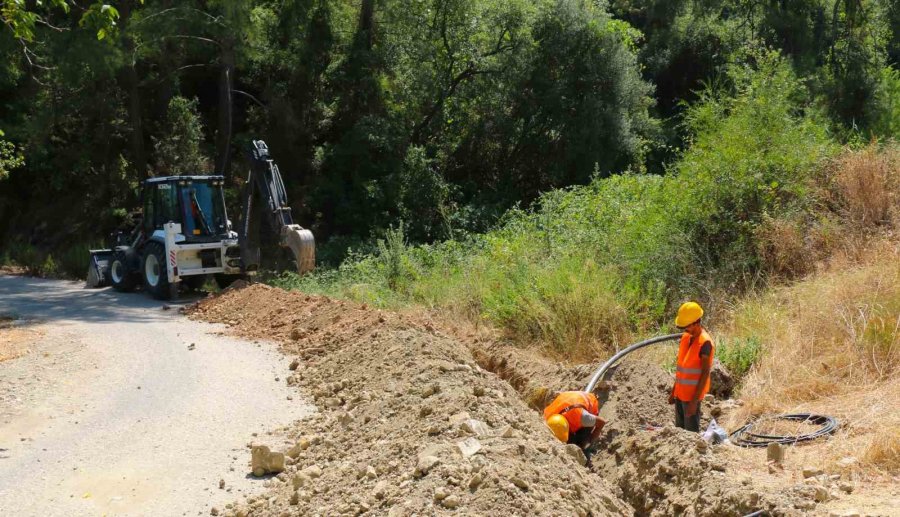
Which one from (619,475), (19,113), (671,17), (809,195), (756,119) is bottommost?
(619,475)

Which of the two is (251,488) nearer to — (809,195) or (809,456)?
(809,456)

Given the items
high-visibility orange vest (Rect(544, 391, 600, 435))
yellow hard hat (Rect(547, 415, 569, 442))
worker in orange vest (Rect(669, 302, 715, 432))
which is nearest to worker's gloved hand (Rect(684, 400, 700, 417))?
worker in orange vest (Rect(669, 302, 715, 432))

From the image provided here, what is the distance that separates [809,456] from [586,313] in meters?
5.07

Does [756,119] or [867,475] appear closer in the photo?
[867,475]

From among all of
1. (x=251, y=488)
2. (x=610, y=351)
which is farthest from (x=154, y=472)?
(x=610, y=351)

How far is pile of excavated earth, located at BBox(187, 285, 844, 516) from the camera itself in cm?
612

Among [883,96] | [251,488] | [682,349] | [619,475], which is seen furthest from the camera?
[883,96]

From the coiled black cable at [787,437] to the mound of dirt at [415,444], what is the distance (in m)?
1.95

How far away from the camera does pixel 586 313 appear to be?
13.2 meters

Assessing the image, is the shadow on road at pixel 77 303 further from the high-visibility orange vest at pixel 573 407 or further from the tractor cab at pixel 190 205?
the high-visibility orange vest at pixel 573 407

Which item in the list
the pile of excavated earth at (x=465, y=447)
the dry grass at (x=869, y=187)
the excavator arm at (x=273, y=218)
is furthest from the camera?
the excavator arm at (x=273, y=218)

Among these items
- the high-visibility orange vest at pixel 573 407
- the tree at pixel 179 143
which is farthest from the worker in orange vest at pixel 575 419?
the tree at pixel 179 143

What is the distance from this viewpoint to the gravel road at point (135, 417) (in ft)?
24.5

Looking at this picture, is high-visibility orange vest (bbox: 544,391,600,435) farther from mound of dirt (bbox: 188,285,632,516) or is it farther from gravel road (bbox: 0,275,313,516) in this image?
gravel road (bbox: 0,275,313,516)
